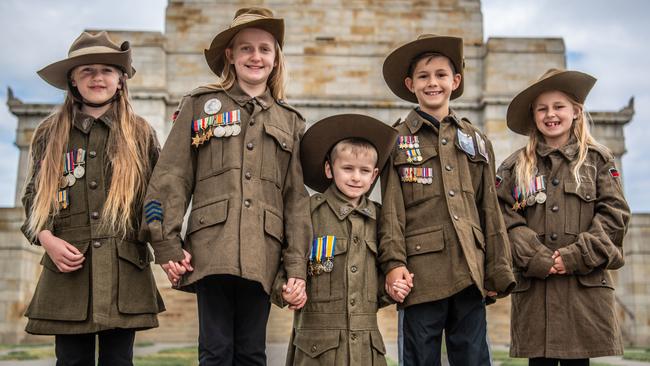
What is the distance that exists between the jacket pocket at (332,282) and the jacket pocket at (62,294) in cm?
130

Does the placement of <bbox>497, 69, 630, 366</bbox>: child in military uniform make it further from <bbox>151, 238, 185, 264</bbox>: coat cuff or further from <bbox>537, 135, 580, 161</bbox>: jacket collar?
<bbox>151, 238, 185, 264</bbox>: coat cuff

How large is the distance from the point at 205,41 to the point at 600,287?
13464mm

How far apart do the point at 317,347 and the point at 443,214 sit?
3.68 ft

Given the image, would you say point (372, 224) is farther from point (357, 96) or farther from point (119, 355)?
point (357, 96)

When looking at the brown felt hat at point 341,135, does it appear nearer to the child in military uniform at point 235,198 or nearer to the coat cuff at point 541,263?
the child in military uniform at point 235,198

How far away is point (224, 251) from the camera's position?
4.04 m

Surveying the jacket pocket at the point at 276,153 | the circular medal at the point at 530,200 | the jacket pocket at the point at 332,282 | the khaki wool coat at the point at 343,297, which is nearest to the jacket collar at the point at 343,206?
the khaki wool coat at the point at 343,297

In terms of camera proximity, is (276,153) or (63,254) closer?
(63,254)

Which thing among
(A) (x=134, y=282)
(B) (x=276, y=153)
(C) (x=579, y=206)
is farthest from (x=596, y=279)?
(A) (x=134, y=282)

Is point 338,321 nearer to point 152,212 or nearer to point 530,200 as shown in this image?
point 152,212

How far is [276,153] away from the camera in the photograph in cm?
441

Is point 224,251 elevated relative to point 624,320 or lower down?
elevated

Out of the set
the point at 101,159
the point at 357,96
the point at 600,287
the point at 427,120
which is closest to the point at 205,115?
the point at 101,159

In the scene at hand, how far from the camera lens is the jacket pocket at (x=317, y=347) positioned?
421 centimetres
